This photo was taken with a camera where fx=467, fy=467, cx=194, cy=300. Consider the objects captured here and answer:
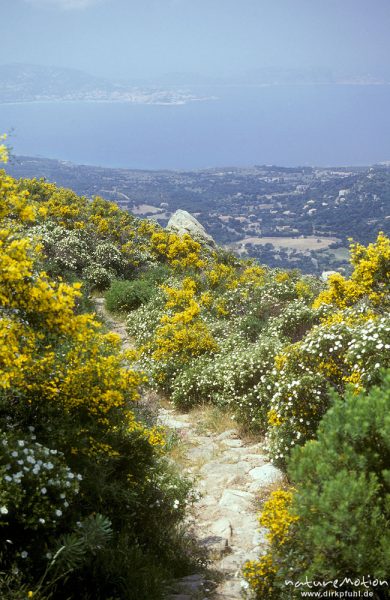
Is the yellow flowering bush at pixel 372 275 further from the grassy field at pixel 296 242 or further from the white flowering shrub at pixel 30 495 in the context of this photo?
the grassy field at pixel 296 242

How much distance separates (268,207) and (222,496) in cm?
16595

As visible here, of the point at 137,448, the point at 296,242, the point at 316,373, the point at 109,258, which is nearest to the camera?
the point at 137,448

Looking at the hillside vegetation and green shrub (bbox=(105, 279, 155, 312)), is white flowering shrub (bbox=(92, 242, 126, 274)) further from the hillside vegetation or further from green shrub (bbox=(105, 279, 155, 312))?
the hillside vegetation

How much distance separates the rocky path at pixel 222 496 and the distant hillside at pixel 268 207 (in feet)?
296

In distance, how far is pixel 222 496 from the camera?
285 inches

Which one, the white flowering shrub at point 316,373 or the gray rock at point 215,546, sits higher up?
the white flowering shrub at point 316,373

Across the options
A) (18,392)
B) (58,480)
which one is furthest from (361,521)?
(18,392)

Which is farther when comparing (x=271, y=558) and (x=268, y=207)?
(x=268, y=207)

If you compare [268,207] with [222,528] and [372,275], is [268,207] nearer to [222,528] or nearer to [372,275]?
[372,275]

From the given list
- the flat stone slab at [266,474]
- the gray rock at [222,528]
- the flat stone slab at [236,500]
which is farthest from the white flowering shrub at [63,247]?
the gray rock at [222,528]

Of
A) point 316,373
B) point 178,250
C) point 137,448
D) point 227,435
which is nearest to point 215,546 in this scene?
point 137,448

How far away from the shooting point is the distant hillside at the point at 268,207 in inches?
4611

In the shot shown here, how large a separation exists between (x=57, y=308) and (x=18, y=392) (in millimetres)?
1267

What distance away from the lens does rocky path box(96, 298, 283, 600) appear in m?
5.17
